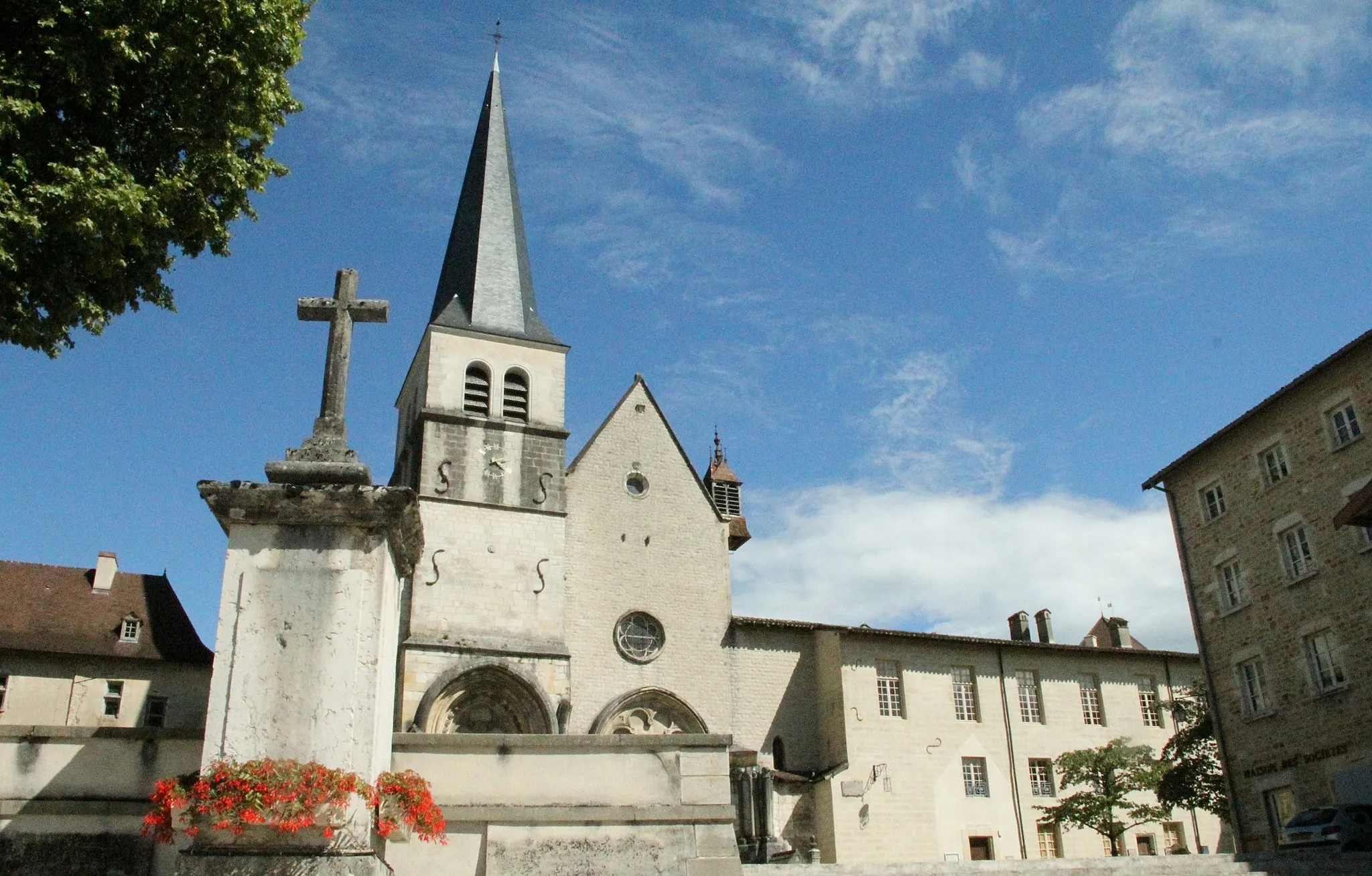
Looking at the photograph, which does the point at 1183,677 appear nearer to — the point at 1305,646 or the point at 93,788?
the point at 1305,646

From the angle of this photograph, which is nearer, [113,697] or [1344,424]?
[1344,424]

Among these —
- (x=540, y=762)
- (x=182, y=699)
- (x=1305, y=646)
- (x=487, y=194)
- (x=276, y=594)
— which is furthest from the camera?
(x=487, y=194)

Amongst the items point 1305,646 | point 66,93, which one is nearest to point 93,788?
point 66,93

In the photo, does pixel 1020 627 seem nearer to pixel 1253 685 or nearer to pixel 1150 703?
pixel 1150 703

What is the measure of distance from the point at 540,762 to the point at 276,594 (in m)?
2.42

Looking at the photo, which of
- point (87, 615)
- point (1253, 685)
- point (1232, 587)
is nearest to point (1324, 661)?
point (1253, 685)

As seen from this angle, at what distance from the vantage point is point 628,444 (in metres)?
28.6

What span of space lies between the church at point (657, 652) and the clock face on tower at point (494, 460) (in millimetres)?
50

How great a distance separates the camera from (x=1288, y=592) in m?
21.9

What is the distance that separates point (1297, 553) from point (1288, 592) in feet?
2.61

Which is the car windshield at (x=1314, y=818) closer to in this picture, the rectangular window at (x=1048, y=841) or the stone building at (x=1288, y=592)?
the stone building at (x=1288, y=592)

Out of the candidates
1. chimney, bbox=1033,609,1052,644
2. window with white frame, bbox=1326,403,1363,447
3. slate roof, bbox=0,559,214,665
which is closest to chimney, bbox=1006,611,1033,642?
Result: chimney, bbox=1033,609,1052,644

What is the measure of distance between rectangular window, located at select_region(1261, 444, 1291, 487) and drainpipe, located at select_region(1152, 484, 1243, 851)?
2.83 meters

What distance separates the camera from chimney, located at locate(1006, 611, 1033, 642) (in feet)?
117
